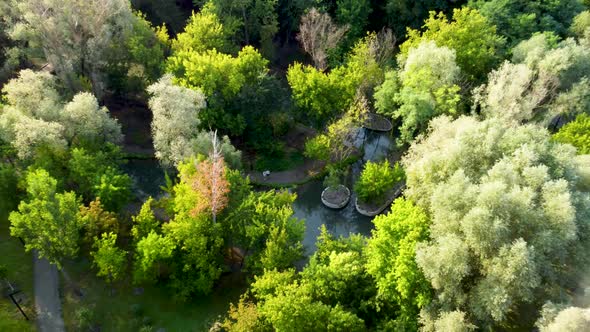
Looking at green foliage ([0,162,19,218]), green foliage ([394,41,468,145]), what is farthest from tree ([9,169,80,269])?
green foliage ([394,41,468,145])

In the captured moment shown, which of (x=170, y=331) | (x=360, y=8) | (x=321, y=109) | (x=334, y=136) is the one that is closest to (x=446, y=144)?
(x=334, y=136)

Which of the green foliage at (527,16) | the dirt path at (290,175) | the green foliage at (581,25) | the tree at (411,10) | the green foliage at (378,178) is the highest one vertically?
the tree at (411,10)

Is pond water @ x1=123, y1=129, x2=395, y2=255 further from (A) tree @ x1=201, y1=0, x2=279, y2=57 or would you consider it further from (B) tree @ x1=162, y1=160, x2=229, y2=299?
(A) tree @ x1=201, y1=0, x2=279, y2=57

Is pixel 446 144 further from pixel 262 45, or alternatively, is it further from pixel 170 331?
pixel 262 45

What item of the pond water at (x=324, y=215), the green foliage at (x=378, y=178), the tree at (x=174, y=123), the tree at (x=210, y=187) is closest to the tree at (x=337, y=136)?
the pond water at (x=324, y=215)

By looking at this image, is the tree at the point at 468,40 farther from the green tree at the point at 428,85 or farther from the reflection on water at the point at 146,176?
the reflection on water at the point at 146,176

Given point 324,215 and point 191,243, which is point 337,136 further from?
point 191,243

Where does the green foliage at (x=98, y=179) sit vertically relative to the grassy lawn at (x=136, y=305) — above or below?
above
